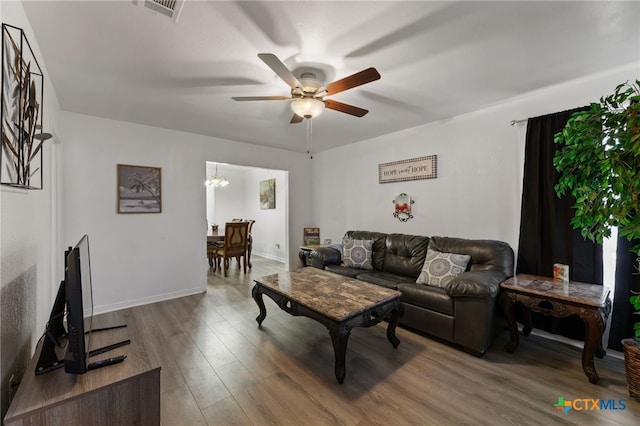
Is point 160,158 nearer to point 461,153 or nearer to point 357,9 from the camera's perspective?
point 357,9

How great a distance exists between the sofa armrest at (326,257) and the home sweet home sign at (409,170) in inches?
52.6

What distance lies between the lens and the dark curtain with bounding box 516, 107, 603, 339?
7.88ft

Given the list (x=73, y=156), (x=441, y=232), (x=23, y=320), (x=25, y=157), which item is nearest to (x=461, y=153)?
(x=441, y=232)

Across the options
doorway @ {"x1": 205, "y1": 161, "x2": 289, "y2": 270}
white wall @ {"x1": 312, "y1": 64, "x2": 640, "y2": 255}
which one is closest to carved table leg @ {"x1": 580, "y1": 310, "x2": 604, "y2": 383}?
white wall @ {"x1": 312, "y1": 64, "x2": 640, "y2": 255}

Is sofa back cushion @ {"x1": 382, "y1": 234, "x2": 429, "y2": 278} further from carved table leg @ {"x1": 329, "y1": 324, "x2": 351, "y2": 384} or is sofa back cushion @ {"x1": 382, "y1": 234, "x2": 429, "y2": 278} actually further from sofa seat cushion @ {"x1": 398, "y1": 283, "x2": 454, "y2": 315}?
carved table leg @ {"x1": 329, "y1": 324, "x2": 351, "y2": 384}

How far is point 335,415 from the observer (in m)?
1.65

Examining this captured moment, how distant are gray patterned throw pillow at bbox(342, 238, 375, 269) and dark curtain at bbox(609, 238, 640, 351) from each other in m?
2.26

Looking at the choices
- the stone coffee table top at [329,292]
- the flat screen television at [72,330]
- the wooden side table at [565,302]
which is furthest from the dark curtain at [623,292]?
the flat screen television at [72,330]

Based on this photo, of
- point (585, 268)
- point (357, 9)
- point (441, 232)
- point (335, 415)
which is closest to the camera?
point (357, 9)

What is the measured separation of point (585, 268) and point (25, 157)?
13.7 feet

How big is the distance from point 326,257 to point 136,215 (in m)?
2.60

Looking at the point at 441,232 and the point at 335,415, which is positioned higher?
the point at 441,232

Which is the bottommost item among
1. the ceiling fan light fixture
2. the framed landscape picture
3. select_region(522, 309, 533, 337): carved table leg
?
select_region(522, 309, 533, 337): carved table leg

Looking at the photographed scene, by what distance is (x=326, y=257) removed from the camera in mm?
3785
